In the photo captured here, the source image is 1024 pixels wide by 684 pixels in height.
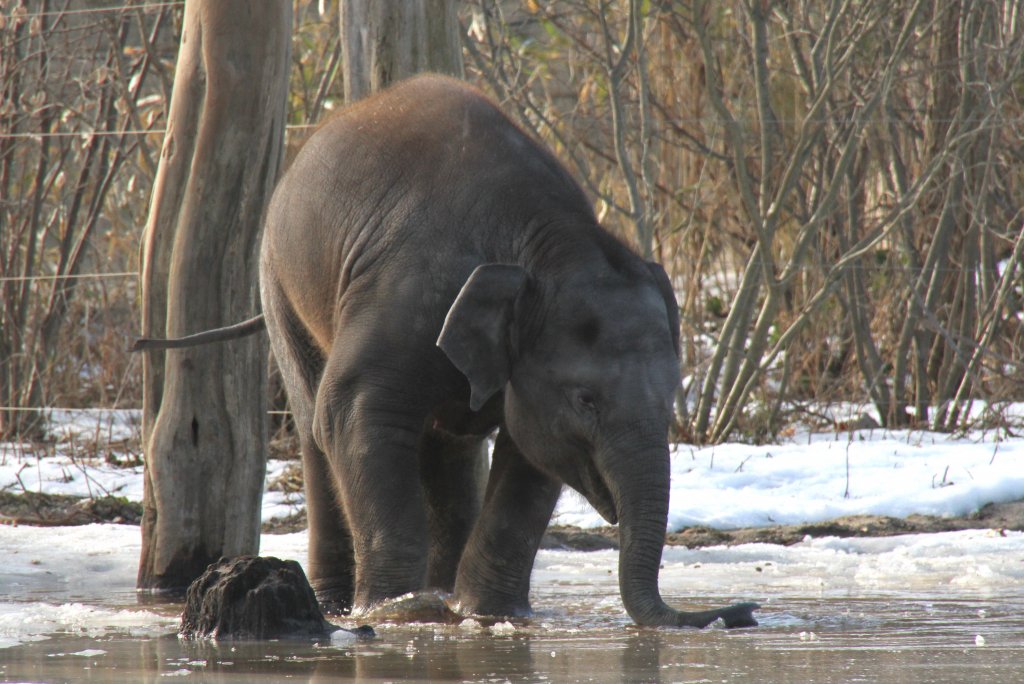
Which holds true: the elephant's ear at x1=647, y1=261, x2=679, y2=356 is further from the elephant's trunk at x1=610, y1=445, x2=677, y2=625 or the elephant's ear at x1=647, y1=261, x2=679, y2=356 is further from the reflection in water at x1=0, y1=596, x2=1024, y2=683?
the reflection in water at x1=0, y1=596, x2=1024, y2=683

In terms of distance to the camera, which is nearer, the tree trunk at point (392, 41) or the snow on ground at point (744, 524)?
the snow on ground at point (744, 524)

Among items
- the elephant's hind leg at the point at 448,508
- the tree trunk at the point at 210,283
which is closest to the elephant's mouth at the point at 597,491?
the elephant's hind leg at the point at 448,508

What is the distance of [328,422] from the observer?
5238mm

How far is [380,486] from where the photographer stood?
16.7 ft

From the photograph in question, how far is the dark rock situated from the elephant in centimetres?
58

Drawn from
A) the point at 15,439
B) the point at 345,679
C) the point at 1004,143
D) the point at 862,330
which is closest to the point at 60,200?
the point at 15,439

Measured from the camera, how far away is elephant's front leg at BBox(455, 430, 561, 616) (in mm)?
5398

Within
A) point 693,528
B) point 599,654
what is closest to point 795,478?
point 693,528

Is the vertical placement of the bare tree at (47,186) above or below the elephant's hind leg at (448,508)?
above

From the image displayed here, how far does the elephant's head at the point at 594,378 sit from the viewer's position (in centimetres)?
457

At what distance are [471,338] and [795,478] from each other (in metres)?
4.18

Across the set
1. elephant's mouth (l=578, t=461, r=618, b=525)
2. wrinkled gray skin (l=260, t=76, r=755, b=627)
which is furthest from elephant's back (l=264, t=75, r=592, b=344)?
elephant's mouth (l=578, t=461, r=618, b=525)

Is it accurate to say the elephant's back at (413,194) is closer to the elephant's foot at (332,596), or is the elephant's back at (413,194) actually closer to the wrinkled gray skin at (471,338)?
the wrinkled gray skin at (471,338)

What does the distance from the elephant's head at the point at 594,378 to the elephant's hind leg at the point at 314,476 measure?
1.17 meters
